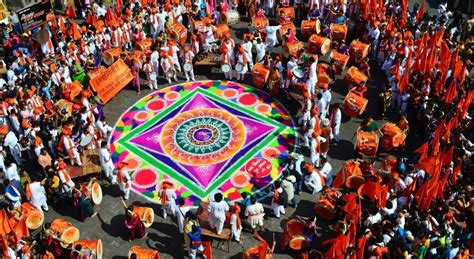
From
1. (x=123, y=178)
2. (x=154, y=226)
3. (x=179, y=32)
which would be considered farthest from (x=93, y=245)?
(x=179, y=32)

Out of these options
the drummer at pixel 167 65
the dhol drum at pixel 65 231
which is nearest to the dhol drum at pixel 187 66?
the drummer at pixel 167 65

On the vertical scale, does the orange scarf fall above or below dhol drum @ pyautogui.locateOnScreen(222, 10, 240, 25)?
below

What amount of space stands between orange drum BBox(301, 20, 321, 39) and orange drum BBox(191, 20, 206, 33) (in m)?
5.20

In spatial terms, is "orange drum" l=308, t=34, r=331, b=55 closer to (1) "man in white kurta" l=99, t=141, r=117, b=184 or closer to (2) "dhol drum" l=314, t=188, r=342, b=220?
(2) "dhol drum" l=314, t=188, r=342, b=220

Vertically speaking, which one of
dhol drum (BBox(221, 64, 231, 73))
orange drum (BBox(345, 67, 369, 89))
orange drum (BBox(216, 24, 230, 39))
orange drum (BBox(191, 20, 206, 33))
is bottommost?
orange drum (BBox(345, 67, 369, 89))

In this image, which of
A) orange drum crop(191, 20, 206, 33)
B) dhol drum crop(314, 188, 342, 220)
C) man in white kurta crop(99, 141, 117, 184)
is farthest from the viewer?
orange drum crop(191, 20, 206, 33)

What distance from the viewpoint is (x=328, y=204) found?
17.0 m

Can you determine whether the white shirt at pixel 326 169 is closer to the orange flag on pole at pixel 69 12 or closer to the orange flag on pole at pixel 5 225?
the orange flag on pole at pixel 5 225

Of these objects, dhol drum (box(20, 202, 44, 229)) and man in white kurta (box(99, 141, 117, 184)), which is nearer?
dhol drum (box(20, 202, 44, 229))

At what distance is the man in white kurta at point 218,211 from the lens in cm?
1595

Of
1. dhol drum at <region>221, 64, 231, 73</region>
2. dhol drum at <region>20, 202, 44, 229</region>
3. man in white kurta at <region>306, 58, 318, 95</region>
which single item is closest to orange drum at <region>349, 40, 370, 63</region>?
man in white kurta at <region>306, 58, 318, 95</region>

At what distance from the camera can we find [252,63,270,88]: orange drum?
23031 mm

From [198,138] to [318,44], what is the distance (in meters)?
8.02

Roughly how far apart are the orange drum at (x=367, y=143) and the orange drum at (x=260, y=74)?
17.5 feet
